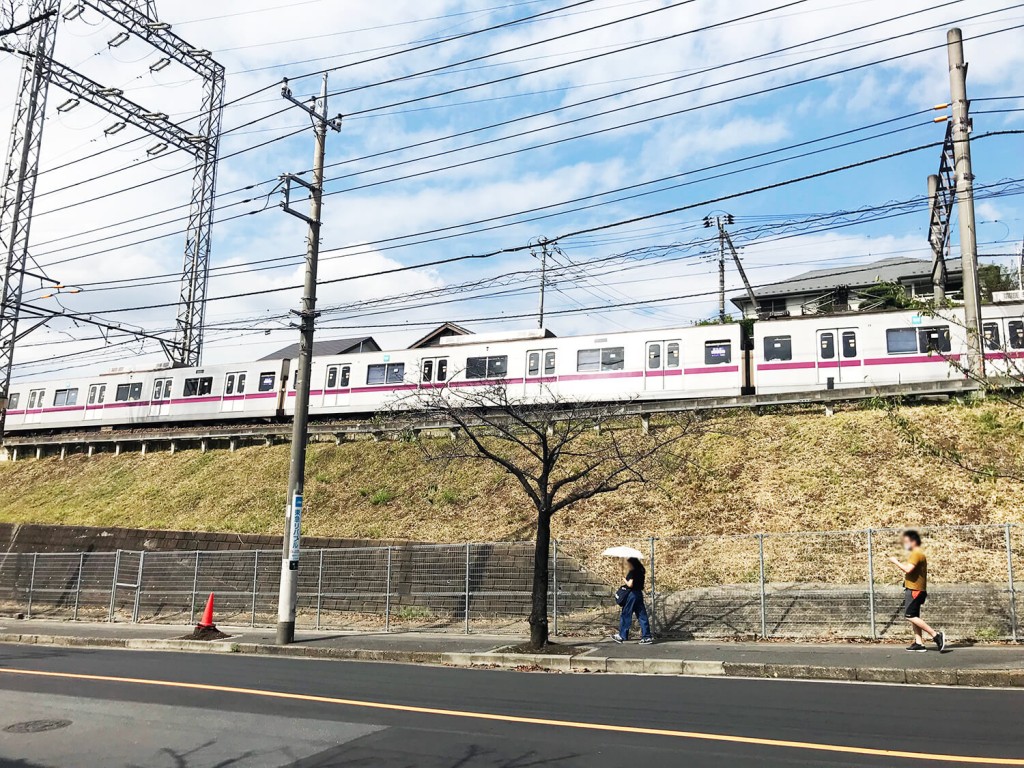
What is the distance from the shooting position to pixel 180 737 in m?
7.36

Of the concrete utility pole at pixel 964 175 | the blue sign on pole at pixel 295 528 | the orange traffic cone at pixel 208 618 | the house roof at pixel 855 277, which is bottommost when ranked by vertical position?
the orange traffic cone at pixel 208 618

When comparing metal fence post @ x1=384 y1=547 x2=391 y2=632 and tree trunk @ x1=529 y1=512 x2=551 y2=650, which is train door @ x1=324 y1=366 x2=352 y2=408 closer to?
metal fence post @ x1=384 y1=547 x2=391 y2=632

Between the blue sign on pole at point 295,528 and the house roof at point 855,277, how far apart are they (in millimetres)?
40379

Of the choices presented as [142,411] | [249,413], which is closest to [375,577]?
[249,413]

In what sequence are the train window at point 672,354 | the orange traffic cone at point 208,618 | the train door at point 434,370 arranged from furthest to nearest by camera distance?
the train door at point 434,370 < the train window at point 672,354 < the orange traffic cone at point 208,618

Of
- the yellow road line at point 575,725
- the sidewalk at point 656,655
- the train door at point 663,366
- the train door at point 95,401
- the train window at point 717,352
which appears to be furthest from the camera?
the train door at point 95,401

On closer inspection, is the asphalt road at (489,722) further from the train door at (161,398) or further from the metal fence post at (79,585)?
the train door at (161,398)

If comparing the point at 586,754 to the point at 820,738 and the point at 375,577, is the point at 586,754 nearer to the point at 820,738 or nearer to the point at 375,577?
the point at 820,738

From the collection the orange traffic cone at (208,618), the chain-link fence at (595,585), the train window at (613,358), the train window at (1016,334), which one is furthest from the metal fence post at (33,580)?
the train window at (1016,334)

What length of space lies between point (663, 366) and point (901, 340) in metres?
7.04

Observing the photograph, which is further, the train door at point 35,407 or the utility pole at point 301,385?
the train door at point 35,407

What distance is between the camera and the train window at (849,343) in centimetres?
2410

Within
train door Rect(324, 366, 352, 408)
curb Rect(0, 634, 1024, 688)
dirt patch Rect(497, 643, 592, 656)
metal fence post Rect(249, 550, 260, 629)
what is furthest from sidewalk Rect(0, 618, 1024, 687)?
train door Rect(324, 366, 352, 408)

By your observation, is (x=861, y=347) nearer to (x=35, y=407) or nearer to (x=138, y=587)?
(x=138, y=587)
